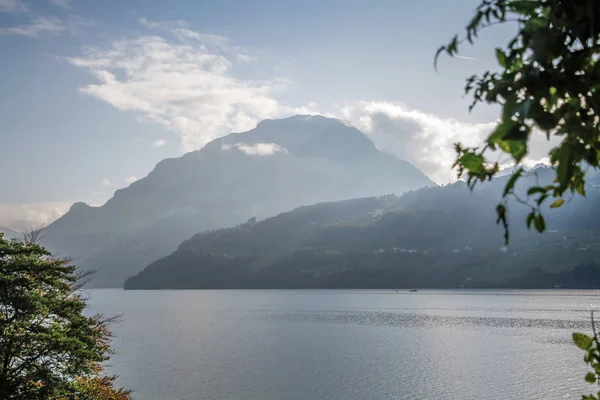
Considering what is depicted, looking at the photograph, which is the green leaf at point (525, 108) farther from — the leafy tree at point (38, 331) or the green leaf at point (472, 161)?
the leafy tree at point (38, 331)

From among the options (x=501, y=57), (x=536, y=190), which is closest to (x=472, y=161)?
(x=536, y=190)

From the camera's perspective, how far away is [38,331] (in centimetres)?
3158

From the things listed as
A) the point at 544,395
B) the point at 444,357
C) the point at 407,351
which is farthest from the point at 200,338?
the point at 544,395

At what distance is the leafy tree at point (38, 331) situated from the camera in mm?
30797

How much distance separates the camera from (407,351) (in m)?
108

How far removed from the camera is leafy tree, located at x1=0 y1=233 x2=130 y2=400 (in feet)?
101

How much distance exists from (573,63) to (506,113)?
2.05ft

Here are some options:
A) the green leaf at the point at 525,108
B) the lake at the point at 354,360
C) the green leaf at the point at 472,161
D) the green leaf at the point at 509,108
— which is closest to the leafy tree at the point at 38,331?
the green leaf at the point at 472,161

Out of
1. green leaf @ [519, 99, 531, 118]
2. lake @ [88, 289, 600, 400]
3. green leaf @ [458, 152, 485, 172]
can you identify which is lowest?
lake @ [88, 289, 600, 400]

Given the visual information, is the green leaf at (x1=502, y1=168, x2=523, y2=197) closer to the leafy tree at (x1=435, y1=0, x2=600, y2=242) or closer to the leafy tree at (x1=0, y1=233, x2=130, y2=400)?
the leafy tree at (x1=435, y1=0, x2=600, y2=242)

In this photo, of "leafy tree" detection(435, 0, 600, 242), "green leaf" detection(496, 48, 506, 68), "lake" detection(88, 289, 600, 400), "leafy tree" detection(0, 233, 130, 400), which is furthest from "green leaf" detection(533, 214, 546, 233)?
"lake" detection(88, 289, 600, 400)

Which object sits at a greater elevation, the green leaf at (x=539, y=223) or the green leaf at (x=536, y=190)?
the green leaf at (x=536, y=190)

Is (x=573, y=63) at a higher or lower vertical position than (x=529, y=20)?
lower

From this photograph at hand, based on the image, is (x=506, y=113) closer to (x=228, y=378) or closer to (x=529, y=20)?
(x=529, y=20)
